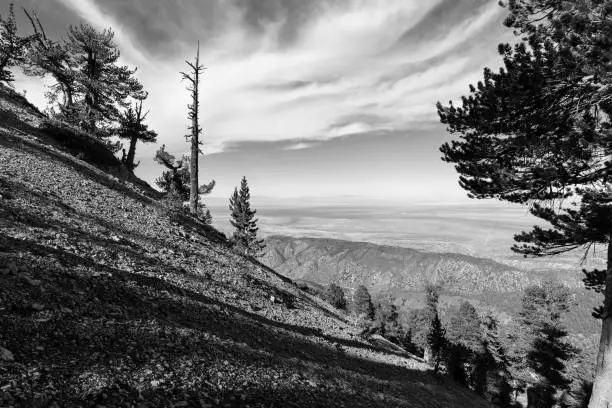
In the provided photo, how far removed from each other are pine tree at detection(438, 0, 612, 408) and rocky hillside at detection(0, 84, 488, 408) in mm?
7123

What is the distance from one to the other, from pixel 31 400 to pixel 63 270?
4.50m

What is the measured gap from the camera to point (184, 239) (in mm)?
16109

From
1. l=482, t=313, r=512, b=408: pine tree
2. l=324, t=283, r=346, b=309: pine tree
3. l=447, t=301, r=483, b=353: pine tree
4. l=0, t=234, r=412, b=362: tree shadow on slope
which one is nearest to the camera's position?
l=0, t=234, r=412, b=362: tree shadow on slope

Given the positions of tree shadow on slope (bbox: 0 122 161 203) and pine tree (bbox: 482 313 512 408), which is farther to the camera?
pine tree (bbox: 482 313 512 408)

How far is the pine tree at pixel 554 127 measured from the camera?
8.20 m

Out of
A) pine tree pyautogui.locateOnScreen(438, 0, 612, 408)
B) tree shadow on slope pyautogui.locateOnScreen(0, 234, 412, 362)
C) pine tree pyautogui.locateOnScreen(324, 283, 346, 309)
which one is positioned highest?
pine tree pyautogui.locateOnScreen(438, 0, 612, 408)

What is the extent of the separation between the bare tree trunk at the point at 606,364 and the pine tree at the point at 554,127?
0.03m

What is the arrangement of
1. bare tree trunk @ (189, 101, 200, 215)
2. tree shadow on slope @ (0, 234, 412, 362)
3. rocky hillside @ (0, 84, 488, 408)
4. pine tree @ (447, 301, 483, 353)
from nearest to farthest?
rocky hillside @ (0, 84, 488, 408)
tree shadow on slope @ (0, 234, 412, 362)
bare tree trunk @ (189, 101, 200, 215)
pine tree @ (447, 301, 483, 353)

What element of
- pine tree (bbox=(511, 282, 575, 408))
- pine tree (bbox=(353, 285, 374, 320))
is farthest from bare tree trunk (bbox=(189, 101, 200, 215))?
pine tree (bbox=(353, 285, 374, 320))

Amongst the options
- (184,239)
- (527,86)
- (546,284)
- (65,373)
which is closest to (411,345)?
(546,284)

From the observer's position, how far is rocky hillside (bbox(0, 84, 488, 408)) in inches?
201

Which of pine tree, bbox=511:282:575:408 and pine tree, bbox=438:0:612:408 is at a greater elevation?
pine tree, bbox=438:0:612:408

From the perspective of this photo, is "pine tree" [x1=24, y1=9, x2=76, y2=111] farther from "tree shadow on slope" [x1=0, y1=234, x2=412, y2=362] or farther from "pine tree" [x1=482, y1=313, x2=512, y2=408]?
"pine tree" [x1=482, y1=313, x2=512, y2=408]

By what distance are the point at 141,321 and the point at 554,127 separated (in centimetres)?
1193
